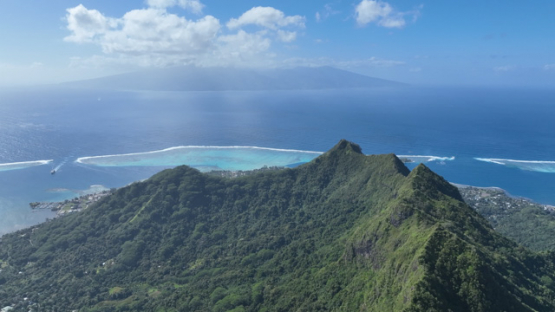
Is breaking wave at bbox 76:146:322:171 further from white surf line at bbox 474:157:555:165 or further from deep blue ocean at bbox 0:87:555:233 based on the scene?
white surf line at bbox 474:157:555:165

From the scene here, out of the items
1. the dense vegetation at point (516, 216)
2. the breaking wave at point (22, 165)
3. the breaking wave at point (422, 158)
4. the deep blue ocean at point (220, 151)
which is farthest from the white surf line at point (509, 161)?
the breaking wave at point (22, 165)

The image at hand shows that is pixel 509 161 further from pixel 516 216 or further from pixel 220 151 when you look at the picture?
pixel 220 151

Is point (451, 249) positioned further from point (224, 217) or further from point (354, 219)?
point (224, 217)

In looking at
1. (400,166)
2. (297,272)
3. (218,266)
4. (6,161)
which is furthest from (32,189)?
(400,166)

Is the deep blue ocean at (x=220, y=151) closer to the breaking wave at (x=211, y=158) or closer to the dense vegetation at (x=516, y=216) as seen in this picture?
the breaking wave at (x=211, y=158)

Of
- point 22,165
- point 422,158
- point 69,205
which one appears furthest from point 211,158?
point 422,158

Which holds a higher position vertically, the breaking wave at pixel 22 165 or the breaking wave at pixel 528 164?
the breaking wave at pixel 528 164

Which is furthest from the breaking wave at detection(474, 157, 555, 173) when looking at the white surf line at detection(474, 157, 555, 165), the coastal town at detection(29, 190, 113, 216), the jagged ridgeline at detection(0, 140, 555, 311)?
the coastal town at detection(29, 190, 113, 216)
